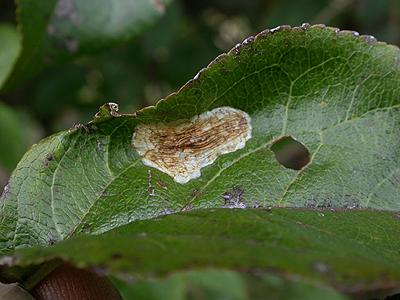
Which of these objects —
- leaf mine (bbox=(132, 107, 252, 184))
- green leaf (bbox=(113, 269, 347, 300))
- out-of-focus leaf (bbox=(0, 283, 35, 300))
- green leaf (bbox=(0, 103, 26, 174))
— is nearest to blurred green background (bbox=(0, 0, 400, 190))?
green leaf (bbox=(0, 103, 26, 174))

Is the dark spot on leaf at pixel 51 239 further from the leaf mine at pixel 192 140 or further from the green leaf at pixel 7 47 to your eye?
the green leaf at pixel 7 47

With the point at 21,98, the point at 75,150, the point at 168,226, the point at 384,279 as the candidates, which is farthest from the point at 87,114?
the point at 384,279

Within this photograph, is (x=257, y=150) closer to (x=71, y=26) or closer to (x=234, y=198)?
(x=234, y=198)

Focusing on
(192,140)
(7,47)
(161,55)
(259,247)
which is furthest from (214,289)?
(259,247)

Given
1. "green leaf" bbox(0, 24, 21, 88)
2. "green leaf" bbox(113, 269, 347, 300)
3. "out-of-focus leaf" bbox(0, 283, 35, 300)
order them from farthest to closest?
"green leaf" bbox(113, 269, 347, 300), "green leaf" bbox(0, 24, 21, 88), "out-of-focus leaf" bbox(0, 283, 35, 300)

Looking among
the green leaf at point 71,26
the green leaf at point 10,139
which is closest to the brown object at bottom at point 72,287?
the green leaf at point 71,26

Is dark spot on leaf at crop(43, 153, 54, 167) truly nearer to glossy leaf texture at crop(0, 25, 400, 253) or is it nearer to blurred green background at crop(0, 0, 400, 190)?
glossy leaf texture at crop(0, 25, 400, 253)
